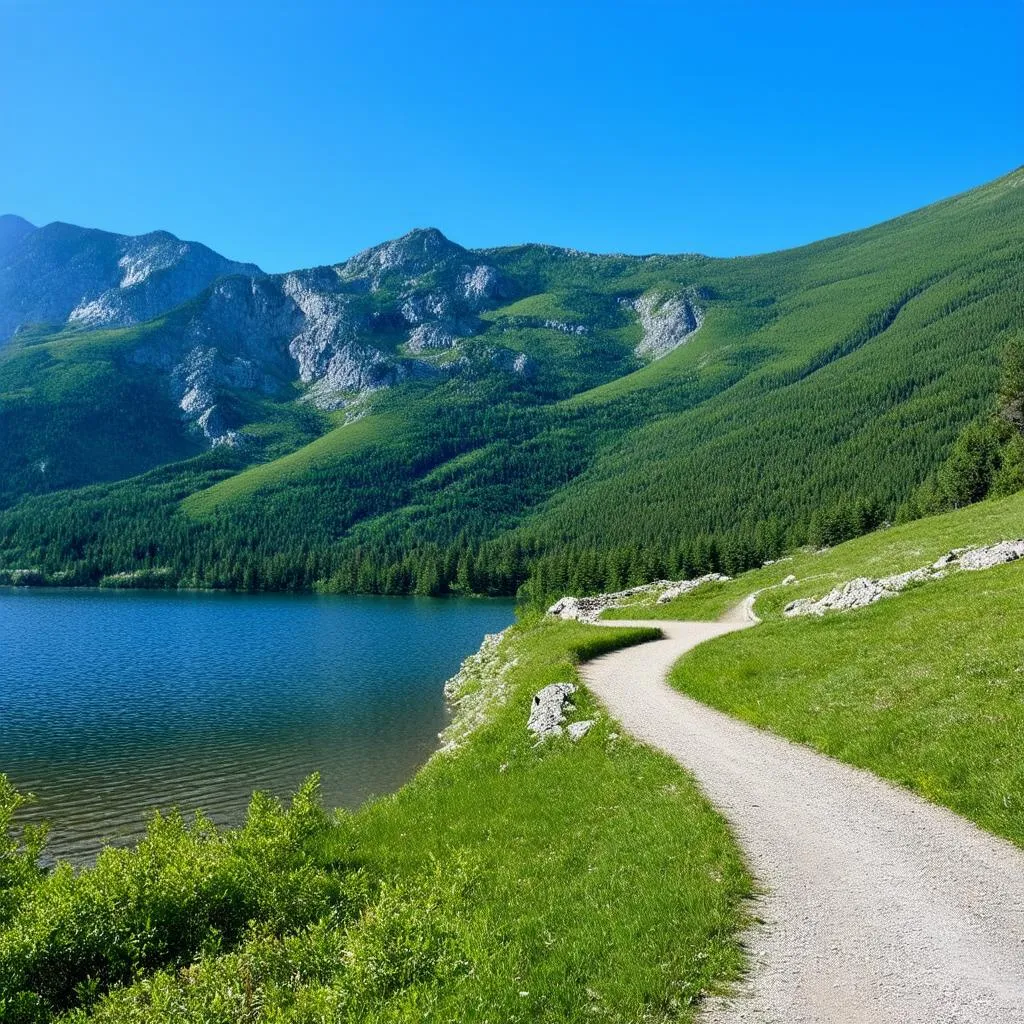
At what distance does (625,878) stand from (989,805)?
7.57 meters

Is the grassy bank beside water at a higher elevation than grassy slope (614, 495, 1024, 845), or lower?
lower

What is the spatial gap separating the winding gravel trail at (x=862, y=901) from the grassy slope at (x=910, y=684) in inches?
34.1

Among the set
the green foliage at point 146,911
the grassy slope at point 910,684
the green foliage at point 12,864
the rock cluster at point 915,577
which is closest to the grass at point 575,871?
the green foliage at point 146,911

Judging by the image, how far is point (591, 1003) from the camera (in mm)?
8930

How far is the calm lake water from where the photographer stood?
121ft

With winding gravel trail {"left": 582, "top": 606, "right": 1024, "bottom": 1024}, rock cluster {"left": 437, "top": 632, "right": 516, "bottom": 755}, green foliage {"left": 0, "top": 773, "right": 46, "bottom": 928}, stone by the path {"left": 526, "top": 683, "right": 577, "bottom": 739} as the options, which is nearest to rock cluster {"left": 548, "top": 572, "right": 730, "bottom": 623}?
rock cluster {"left": 437, "top": 632, "right": 516, "bottom": 755}

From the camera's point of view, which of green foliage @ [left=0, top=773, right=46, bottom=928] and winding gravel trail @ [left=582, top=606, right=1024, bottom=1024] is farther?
green foliage @ [left=0, top=773, right=46, bottom=928]

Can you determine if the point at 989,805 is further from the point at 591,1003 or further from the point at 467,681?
the point at 467,681

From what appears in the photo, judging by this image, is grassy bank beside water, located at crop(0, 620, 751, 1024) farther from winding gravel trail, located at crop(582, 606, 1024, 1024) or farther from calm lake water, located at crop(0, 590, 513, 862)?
calm lake water, located at crop(0, 590, 513, 862)

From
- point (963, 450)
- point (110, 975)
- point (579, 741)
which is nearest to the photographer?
point (110, 975)

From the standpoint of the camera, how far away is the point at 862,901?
1102cm

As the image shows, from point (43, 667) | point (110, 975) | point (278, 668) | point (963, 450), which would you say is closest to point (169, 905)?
point (110, 975)

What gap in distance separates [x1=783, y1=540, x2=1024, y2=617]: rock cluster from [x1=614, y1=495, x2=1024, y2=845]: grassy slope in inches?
74.9

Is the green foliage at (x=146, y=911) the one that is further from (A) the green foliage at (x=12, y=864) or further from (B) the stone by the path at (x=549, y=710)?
(B) the stone by the path at (x=549, y=710)
